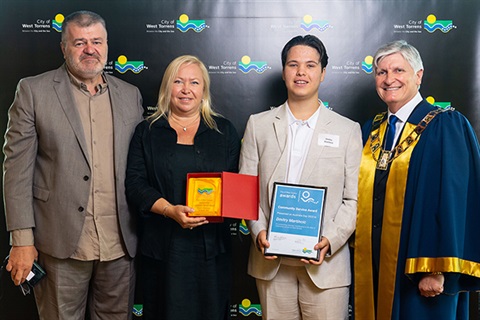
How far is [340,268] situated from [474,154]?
2.71 ft

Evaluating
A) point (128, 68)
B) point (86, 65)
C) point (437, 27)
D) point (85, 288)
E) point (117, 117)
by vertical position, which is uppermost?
point (437, 27)

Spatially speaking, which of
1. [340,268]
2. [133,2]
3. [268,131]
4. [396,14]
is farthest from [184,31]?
[340,268]

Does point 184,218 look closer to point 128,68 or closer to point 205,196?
point 205,196

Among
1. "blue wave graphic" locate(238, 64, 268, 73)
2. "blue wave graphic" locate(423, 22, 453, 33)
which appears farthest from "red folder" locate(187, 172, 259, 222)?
"blue wave graphic" locate(423, 22, 453, 33)

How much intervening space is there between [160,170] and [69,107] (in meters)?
0.56

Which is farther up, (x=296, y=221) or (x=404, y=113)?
(x=404, y=113)

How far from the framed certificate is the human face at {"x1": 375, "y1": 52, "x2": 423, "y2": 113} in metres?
0.60

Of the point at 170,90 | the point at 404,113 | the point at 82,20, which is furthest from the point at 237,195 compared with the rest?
the point at 82,20

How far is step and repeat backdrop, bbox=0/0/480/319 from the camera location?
326 cm

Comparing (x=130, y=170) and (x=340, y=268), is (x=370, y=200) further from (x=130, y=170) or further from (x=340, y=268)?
(x=130, y=170)

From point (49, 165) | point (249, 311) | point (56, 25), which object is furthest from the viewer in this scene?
point (249, 311)

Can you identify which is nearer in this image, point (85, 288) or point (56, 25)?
point (85, 288)

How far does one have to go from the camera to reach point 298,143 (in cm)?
243

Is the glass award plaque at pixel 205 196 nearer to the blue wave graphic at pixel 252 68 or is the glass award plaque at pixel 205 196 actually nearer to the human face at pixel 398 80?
the human face at pixel 398 80
